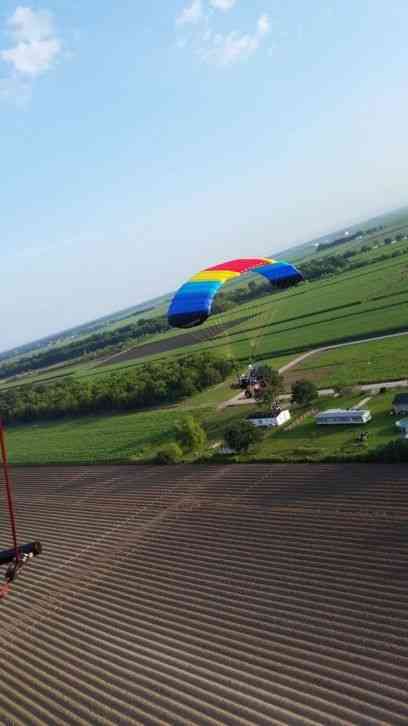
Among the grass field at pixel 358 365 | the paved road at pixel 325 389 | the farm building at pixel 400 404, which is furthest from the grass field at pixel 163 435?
the grass field at pixel 358 365

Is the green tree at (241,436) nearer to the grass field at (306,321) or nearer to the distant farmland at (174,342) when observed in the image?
the grass field at (306,321)

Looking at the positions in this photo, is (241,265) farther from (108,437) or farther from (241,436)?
(108,437)

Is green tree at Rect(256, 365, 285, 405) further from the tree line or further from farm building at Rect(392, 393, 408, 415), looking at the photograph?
the tree line

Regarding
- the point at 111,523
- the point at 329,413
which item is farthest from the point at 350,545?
the point at 329,413

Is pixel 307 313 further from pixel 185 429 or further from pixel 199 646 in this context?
pixel 199 646

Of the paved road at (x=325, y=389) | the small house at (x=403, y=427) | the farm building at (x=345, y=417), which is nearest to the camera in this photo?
the small house at (x=403, y=427)
